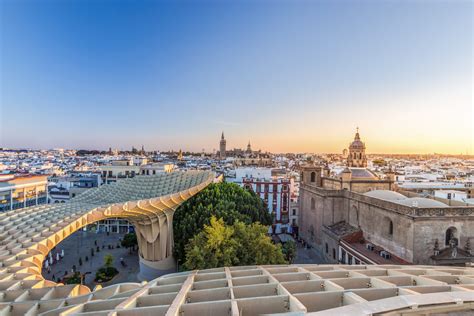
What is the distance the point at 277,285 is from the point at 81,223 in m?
14.4

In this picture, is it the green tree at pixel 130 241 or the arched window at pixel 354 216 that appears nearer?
the arched window at pixel 354 216

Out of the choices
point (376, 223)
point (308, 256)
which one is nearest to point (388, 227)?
point (376, 223)

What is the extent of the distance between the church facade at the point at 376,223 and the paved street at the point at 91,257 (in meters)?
20.0

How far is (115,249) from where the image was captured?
3628 centimetres

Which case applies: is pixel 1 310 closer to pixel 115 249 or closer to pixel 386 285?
pixel 386 285

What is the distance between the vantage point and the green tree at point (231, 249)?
717 inches

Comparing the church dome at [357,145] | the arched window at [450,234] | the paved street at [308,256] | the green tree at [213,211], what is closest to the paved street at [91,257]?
the green tree at [213,211]

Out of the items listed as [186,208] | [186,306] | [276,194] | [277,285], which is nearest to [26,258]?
[186,306]

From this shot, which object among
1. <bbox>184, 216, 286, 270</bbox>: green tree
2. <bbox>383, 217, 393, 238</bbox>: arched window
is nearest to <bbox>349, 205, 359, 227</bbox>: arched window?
<bbox>383, 217, 393, 238</bbox>: arched window

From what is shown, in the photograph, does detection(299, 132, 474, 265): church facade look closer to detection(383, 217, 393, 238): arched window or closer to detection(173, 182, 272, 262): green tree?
detection(383, 217, 393, 238): arched window

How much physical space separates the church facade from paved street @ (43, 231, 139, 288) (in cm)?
2000

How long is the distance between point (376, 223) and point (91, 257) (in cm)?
2930

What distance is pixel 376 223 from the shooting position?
2677cm

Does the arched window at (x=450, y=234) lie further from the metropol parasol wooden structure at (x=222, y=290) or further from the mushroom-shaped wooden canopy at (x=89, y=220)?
the mushroom-shaped wooden canopy at (x=89, y=220)
